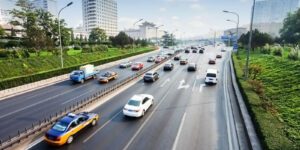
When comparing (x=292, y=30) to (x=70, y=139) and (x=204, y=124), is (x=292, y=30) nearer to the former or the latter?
(x=204, y=124)

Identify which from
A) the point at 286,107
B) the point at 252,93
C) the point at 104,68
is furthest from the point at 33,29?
the point at 286,107

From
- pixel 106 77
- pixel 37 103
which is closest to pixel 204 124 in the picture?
pixel 37 103

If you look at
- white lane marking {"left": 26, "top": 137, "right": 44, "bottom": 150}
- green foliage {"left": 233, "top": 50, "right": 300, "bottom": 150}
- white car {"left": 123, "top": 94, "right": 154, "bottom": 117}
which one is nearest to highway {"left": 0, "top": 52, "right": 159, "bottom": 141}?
white lane marking {"left": 26, "top": 137, "right": 44, "bottom": 150}

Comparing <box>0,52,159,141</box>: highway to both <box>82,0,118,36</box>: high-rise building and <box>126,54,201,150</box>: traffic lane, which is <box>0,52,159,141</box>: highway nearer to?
<box>126,54,201,150</box>: traffic lane

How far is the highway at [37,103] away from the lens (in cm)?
1739

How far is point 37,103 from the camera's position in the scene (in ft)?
74.1

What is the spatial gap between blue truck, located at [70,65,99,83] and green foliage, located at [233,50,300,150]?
22.5 metres

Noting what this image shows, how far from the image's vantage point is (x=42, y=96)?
82.9 feet

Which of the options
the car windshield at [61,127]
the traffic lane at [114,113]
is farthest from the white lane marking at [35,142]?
the car windshield at [61,127]

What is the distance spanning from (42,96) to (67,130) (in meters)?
13.7

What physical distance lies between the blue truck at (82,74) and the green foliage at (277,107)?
22.5 meters

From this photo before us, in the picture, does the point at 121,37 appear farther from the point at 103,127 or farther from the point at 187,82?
the point at 103,127

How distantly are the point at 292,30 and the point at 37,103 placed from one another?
90.7 meters

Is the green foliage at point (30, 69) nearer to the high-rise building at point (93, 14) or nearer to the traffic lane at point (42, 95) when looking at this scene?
the traffic lane at point (42, 95)
